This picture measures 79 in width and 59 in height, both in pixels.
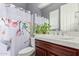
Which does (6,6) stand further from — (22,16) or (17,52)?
(17,52)

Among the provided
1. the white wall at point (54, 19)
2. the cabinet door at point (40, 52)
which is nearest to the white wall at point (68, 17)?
the white wall at point (54, 19)

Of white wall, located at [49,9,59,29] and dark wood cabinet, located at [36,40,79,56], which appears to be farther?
white wall, located at [49,9,59,29]

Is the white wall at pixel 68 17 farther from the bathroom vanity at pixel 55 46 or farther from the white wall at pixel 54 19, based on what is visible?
the bathroom vanity at pixel 55 46

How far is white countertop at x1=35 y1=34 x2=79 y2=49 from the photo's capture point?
66.9 inches

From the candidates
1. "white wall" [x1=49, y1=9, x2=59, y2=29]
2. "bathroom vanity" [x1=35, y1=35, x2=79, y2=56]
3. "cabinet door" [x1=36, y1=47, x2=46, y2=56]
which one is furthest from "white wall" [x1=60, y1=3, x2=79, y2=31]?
"cabinet door" [x1=36, y1=47, x2=46, y2=56]

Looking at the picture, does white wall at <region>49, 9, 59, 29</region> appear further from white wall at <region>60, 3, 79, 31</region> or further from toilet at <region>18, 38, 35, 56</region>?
toilet at <region>18, 38, 35, 56</region>

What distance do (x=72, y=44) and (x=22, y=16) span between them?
0.63 metres

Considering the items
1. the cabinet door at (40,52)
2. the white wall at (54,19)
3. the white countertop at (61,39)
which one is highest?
the white wall at (54,19)

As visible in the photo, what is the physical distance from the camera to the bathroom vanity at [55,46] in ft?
5.53

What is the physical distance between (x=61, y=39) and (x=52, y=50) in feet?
0.50

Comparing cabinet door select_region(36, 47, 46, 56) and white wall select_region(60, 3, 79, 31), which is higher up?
white wall select_region(60, 3, 79, 31)

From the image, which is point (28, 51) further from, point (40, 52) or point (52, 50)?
point (52, 50)

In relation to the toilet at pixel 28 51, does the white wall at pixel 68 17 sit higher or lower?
higher

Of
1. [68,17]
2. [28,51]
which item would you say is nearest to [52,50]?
[28,51]
